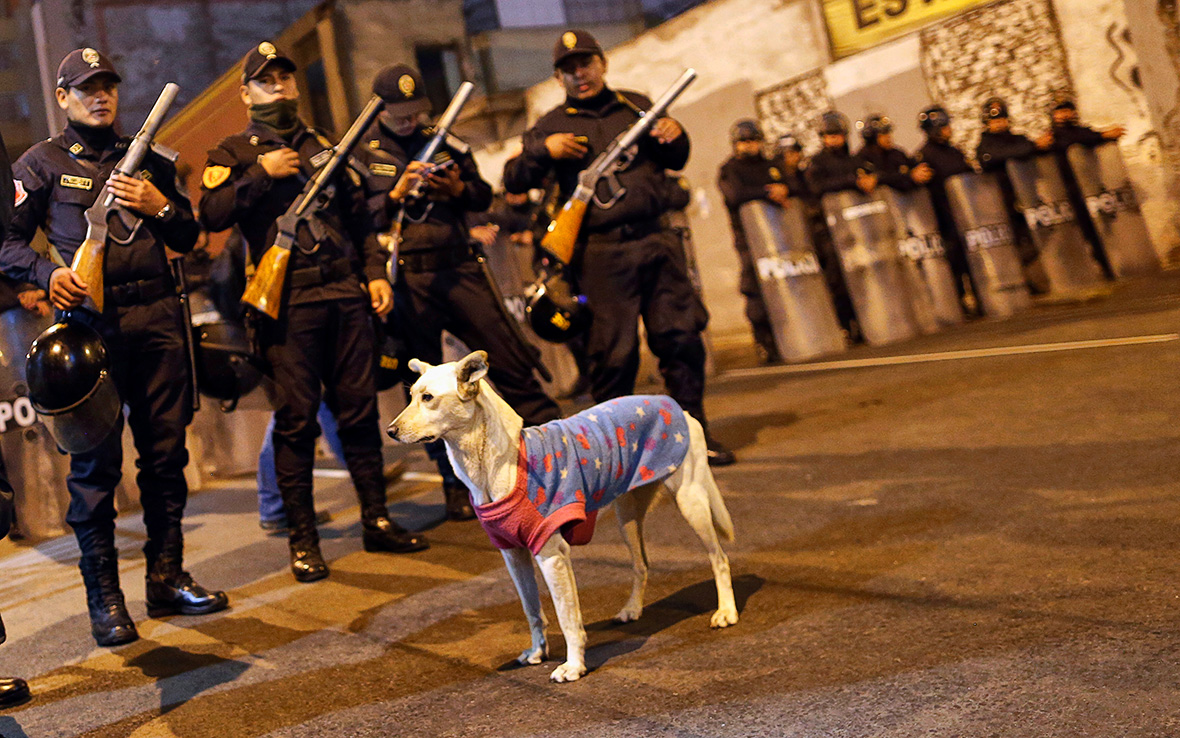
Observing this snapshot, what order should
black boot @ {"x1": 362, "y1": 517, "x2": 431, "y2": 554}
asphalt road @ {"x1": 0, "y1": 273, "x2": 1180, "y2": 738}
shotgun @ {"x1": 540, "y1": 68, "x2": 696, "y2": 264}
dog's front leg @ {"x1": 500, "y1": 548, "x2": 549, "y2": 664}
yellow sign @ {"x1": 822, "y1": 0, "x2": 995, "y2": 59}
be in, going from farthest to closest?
yellow sign @ {"x1": 822, "y1": 0, "x2": 995, "y2": 59} → shotgun @ {"x1": 540, "y1": 68, "x2": 696, "y2": 264} → black boot @ {"x1": 362, "y1": 517, "x2": 431, "y2": 554} → dog's front leg @ {"x1": 500, "y1": 548, "x2": 549, "y2": 664} → asphalt road @ {"x1": 0, "y1": 273, "x2": 1180, "y2": 738}

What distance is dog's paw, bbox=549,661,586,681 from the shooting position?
2699 mm

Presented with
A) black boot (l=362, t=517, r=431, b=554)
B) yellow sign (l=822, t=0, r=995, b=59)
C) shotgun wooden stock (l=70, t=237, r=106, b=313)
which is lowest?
black boot (l=362, t=517, r=431, b=554)

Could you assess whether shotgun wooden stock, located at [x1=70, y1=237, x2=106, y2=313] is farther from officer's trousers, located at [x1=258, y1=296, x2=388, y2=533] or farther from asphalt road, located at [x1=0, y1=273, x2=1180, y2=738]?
asphalt road, located at [x1=0, y1=273, x2=1180, y2=738]

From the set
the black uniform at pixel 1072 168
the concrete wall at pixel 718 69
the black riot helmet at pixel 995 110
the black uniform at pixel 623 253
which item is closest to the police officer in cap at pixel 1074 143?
the black uniform at pixel 1072 168

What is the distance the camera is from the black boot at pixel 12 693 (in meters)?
3.11

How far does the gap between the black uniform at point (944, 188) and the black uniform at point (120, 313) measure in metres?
7.26

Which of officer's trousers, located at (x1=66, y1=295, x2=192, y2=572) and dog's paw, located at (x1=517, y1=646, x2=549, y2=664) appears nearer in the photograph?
dog's paw, located at (x1=517, y1=646, x2=549, y2=664)

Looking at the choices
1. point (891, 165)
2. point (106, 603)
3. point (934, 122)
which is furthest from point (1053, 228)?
point (106, 603)

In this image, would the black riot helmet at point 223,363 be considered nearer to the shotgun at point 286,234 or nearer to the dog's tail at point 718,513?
the shotgun at point 286,234

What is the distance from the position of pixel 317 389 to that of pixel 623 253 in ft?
4.89

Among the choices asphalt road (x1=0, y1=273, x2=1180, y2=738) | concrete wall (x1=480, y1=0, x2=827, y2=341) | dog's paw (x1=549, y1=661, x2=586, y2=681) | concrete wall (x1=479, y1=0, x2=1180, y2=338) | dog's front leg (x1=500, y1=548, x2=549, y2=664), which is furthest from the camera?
concrete wall (x1=480, y1=0, x2=827, y2=341)

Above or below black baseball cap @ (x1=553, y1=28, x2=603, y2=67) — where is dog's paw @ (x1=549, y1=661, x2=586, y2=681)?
below

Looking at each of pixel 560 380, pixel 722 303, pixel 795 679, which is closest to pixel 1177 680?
pixel 795 679

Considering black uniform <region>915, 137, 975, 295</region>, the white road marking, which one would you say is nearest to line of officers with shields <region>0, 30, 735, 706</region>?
the white road marking
